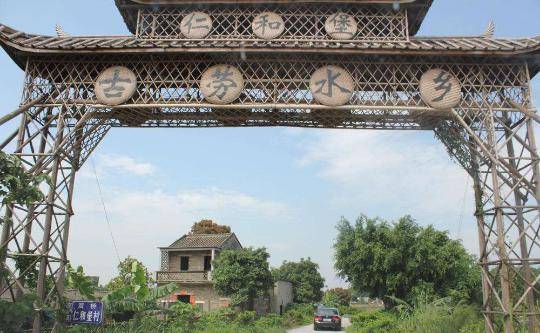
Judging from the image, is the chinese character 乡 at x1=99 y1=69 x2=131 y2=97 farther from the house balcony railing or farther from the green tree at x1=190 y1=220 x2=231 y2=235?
the green tree at x1=190 y1=220 x2=231 y2=235

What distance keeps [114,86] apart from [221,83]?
8.02 feet

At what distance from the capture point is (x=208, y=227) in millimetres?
38156

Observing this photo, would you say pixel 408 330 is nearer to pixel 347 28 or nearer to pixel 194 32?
pixel 347 28

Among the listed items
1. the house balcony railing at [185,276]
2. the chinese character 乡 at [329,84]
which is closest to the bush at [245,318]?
the house balcony railing at [185,276]

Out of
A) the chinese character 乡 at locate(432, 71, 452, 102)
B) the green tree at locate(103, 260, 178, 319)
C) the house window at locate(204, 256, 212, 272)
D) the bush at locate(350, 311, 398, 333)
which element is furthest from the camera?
the house window at locate(204, 256, 212, 272)

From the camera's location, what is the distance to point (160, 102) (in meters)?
10.4

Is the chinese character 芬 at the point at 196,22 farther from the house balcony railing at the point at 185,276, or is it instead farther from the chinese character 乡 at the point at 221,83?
the house balcony railing at the point at 185,276

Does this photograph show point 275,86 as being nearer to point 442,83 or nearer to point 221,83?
point 221,83

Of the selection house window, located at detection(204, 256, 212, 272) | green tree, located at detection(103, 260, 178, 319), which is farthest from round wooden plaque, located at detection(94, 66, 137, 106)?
house window, located at detection(204, 256, 212, 272)

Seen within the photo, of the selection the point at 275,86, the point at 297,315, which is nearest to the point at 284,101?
the point at 275,86

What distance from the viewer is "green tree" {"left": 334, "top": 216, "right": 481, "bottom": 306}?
17656mm

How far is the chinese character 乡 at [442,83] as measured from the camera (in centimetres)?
1027

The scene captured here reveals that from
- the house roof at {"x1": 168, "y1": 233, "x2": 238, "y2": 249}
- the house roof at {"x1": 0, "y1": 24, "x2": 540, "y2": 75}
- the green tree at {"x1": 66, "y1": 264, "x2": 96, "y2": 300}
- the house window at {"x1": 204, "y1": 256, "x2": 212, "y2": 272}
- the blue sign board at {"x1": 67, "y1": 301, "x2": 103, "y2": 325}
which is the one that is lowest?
the blue sign board at {"x1": 67, "y1": 301, "x2": 103, "y2": 325}

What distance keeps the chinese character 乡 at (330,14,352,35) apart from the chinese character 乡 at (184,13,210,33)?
10.5 ft
